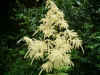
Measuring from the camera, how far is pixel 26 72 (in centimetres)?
390

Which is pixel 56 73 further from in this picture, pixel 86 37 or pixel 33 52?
pixel 86 37

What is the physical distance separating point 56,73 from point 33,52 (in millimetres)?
526

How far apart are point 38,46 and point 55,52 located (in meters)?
0.22

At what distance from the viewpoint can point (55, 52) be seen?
2547 millimetres

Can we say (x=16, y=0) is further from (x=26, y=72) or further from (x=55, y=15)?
(x=55, y=15)

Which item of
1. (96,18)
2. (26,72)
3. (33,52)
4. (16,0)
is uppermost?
(16,0)

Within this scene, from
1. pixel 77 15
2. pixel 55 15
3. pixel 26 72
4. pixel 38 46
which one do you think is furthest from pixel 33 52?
pixel 77 15

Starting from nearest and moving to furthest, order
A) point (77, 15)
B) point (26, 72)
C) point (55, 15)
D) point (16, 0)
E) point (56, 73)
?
point (55, 15)
point (56, 73)
point (26, 72)
point (77, 15)
point (16, 0)

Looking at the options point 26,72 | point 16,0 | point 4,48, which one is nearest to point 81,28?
point 26,72

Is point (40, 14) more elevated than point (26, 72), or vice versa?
point (40, 14)

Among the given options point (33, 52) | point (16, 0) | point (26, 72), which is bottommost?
point (26, 72)

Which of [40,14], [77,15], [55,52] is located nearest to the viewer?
[55,52]

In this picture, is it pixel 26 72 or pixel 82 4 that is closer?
pixel 26 72

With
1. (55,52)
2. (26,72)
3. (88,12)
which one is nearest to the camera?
(55,52)
